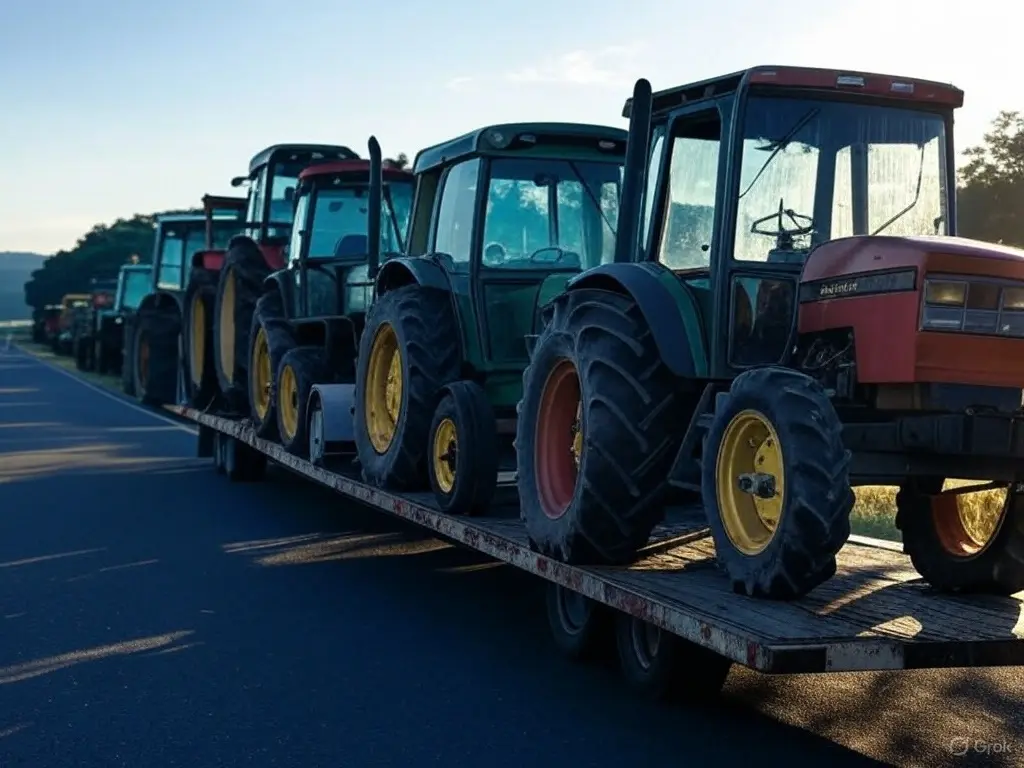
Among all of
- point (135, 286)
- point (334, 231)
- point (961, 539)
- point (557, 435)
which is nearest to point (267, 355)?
point (334, 231)

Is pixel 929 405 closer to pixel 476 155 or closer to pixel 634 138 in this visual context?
pixel 634 138

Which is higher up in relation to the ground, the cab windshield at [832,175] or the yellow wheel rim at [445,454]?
the cab windshield at [832,175]

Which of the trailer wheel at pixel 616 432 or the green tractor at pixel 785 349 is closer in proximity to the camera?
the green tractor at pixel 785 349

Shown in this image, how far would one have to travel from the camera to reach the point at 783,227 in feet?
24.1

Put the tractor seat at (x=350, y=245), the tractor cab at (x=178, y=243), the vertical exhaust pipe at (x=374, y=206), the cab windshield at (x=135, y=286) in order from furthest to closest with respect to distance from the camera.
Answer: the cab windshield at (x=135, y=286)
the tractor cab at (x=178, y=243)
the tractor seat at (x=350, y=245)
the vertical exhaust pipe at (x=374, y=206)

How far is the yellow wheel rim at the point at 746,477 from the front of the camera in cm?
655

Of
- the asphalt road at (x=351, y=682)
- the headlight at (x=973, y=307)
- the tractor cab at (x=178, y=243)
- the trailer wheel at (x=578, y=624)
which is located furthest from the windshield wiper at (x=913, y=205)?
the tractor cab at (x=178, y=243)

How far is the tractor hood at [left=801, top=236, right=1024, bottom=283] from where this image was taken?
6.43 m

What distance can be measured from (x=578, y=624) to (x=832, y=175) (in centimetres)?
243

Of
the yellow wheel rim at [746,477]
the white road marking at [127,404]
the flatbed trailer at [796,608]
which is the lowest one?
the white road marking at [127,404]

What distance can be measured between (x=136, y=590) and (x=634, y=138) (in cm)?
429

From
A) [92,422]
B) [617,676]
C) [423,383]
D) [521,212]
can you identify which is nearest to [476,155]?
[521,212]

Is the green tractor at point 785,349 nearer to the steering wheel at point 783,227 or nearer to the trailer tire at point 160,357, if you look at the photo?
the steering wheel at point 783,227

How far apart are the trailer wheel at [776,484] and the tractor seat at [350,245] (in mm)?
7853
